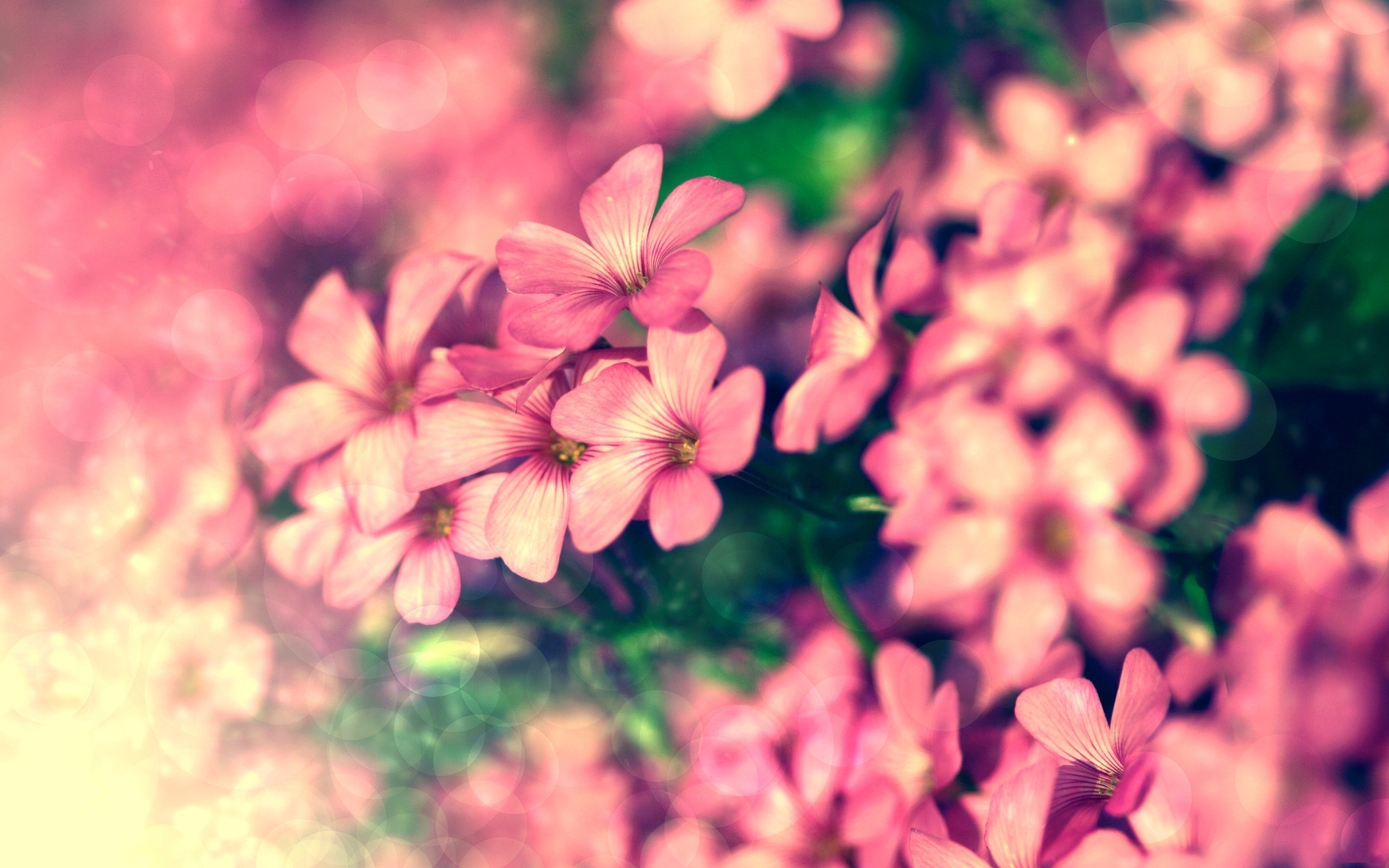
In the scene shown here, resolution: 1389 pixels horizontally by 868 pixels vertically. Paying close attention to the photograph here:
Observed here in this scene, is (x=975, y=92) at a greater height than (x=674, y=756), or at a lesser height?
greater

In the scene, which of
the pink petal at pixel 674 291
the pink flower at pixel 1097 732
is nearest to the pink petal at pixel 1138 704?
the pink flower at pixel 1097 732

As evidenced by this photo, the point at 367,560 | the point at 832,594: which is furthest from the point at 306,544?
the point at 832,594

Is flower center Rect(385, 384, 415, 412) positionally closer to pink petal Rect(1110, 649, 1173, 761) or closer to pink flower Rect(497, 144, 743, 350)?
pink flower Rect(497, 144, 743, 350)

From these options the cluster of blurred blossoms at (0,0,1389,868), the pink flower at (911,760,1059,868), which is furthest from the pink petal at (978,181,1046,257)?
the pink flower at (911,760,1059,868)

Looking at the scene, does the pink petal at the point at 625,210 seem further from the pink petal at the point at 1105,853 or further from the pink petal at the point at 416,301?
the pink petal at the point at 1105,853

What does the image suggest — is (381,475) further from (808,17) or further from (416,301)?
(808,17)

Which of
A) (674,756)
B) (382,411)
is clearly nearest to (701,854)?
(674,756)

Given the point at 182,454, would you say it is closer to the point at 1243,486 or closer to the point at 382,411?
the point at 382,411
